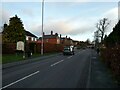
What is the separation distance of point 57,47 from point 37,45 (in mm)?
18175

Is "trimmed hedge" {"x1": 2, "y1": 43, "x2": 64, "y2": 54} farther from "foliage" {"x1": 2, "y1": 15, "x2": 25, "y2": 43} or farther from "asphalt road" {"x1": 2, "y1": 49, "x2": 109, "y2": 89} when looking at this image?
"asphalt road" {"x1": 2, "y1": 49, "x2": 109, "y2": 89}

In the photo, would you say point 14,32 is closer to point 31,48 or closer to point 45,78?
point 31,48

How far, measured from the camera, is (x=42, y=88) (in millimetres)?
10773

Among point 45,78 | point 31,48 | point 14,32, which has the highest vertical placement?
point 14,32

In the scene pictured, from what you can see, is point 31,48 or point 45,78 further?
point 31,48

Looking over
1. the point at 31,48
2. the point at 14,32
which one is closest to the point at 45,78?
the point at 31,48

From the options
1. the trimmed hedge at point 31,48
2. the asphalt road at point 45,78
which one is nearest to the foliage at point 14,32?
the trimmed hedge at point 31,48

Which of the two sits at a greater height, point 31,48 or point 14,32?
point 14,32

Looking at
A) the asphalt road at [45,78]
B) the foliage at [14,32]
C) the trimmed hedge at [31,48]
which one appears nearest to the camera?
the asphalt road at [45,78]

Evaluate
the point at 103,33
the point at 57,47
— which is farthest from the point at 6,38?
the point at 103,33

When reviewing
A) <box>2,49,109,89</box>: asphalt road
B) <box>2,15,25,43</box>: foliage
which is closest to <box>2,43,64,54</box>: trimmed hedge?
<box>2,15,25,43</box>: foliage

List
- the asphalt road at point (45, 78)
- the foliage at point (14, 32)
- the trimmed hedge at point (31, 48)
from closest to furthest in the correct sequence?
the asphalt road at point (45, 78) → the trimmed hedge at point (31, 48) → the foliage at point (14, 32)

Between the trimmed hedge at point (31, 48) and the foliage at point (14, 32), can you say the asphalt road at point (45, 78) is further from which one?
the foliage at point (14, 32)

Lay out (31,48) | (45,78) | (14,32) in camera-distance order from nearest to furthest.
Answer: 1. (45,78)
2. (31,48)
3. (14,32)
